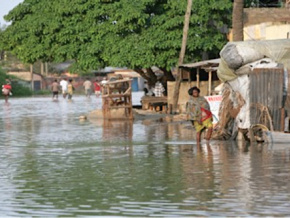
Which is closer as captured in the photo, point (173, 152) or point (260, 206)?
point (260, 206)

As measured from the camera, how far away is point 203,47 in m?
36.9

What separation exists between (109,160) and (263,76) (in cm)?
483

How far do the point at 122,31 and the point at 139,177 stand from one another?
23919 millimetres

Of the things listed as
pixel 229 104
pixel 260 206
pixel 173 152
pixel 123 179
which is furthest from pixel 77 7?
pixel 260 206

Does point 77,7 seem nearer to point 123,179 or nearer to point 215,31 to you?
point 215,31

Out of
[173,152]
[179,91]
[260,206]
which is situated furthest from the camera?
[179,91]

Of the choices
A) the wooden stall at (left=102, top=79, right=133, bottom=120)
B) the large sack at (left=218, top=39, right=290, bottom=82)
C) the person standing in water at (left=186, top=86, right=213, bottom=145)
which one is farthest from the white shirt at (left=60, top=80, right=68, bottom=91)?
the person standing in water at (left=186, top=86, right=213, bottom=145)

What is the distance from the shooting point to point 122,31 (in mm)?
37812

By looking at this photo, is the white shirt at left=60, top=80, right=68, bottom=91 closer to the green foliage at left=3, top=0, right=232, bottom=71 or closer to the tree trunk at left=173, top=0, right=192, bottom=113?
the green foliage at left=3, top=0, right=232, bottom=71

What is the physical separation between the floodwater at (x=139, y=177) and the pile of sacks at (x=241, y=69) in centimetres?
83

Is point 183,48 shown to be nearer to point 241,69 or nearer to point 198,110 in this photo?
point 241,69

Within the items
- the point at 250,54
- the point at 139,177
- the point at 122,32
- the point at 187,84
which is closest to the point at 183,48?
the point at 187,84

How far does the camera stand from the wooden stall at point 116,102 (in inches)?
1252

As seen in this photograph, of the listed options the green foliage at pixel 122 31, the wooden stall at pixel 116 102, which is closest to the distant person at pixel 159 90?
the green foliage at pixel 122 31
